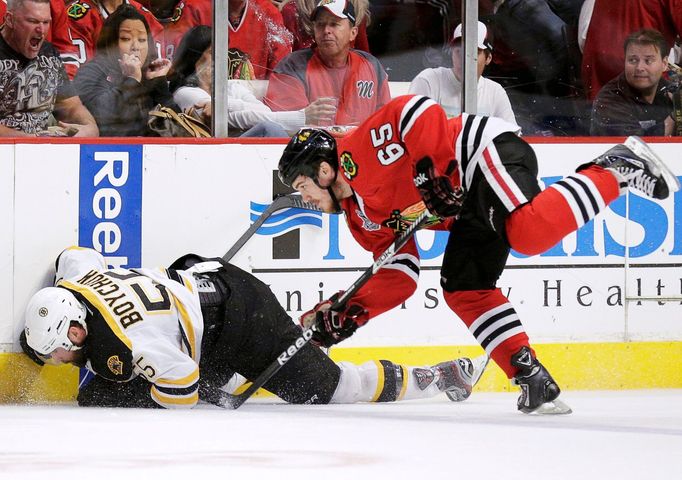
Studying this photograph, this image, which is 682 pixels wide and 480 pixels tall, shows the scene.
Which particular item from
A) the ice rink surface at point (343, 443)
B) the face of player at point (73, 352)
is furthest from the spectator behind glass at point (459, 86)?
the face of player at point (73, 352)

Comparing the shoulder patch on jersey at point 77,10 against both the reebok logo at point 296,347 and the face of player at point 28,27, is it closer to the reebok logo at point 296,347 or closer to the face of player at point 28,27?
the face of player at point 28,27

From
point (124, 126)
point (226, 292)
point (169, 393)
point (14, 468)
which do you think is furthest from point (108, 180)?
point (14, 468)

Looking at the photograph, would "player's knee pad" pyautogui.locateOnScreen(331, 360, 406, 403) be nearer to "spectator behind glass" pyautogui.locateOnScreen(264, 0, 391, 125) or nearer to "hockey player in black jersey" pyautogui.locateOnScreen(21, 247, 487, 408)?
"hockey player in black jersey" pyautogui.locateOnScreen(21, 247, 487, 408)

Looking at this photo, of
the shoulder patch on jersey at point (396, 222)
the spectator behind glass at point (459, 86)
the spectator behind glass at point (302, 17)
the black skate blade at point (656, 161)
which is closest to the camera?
the black skate blade at point (656, 161)

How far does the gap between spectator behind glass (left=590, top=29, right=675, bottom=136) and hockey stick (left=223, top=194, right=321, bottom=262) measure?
123 cm

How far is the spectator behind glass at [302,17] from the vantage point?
442 cm

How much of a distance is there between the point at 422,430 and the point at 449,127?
0.98 m

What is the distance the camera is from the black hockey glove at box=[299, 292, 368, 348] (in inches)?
153

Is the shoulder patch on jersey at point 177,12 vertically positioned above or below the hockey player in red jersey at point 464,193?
above

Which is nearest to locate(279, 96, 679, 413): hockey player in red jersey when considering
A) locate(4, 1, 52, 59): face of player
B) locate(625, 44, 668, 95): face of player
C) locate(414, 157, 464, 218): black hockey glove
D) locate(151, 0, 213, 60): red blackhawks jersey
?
locate(414, 157, 464, 218): black hockey glove

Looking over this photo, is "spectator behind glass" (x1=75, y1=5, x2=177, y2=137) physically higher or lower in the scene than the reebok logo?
higher

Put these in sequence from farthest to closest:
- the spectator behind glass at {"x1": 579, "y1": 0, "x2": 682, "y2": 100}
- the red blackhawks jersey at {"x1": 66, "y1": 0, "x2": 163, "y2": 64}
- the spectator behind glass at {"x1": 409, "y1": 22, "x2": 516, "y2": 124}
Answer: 1. the spectator behind glass at {"x1": 579, "y1": 0, "x2": 682, "y2": 100}
2. the spectator behind glass at {"x1": 409, "y1": 22, "x2": 516, "y2": 124}
3. the red blackhawks jersey at {"x1": 66, "y1": 0, "x2": 163, "y2": 64}

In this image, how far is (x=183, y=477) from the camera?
2359 mm

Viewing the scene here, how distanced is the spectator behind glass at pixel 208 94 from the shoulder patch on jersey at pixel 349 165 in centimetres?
82
